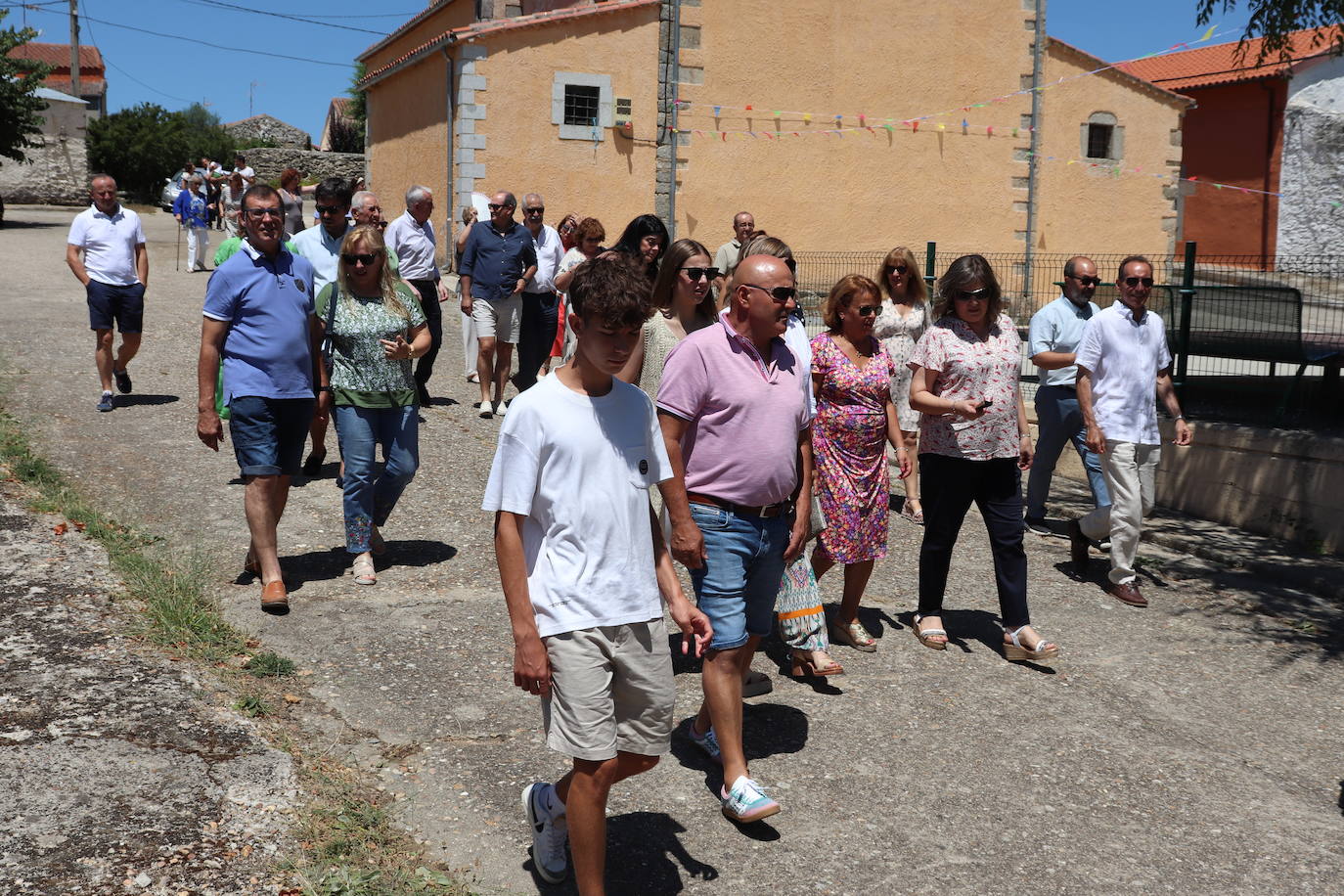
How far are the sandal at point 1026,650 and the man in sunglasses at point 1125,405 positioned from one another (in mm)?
1316

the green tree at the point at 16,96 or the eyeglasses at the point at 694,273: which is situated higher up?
the green tree at the point at 16,96

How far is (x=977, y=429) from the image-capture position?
566 cm

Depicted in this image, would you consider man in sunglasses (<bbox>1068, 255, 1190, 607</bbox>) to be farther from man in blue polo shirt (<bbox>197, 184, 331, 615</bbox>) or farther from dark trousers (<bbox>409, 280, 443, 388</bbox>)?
dark trousers (<bbox>409, 280, 443, 388</bbox>)

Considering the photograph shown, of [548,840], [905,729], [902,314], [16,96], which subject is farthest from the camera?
[16,96]

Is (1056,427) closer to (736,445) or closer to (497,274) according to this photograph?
(736,445)

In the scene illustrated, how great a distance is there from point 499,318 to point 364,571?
4479 millimetres

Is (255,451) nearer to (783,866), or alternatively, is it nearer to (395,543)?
(395,543)

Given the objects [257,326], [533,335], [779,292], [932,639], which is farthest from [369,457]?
[533,335]

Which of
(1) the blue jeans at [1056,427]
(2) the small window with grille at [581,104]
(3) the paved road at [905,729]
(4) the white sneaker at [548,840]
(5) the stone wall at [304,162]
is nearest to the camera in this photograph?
(4) the white sneaker at [548,840]

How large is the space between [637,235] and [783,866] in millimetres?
3911

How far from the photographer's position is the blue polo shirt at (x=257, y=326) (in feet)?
19.1

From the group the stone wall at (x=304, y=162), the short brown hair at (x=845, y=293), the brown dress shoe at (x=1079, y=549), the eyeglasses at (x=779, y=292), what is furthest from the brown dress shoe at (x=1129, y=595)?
the stone wall at (x=304, y=162)

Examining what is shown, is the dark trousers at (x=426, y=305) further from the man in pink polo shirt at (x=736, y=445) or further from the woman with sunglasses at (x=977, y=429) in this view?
the man in pink polo shirt at (x=736, y=445)

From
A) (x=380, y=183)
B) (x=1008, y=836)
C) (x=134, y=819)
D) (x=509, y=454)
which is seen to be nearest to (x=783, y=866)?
(x=1008, y=836)
